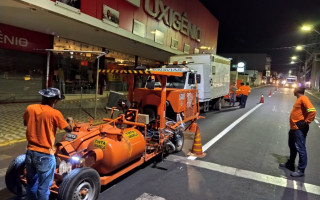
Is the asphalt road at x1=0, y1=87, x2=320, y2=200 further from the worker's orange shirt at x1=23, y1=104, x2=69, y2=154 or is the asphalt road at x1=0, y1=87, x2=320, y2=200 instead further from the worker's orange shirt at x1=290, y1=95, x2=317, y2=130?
the worker's orange shirt at x1=23, y1=104, x2=69, y2=154

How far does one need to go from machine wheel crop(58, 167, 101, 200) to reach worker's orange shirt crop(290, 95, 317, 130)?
4.76m

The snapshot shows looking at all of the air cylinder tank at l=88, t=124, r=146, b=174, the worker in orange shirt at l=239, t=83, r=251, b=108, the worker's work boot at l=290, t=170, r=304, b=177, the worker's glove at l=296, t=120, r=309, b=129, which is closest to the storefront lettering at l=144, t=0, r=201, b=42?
the worker in orange shirt at l=239, t=83, r=251, b=108

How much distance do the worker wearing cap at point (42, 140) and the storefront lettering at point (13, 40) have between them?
38.4 feet

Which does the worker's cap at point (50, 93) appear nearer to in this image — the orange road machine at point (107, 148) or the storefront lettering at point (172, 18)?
the orange road machine at point (107, 148)

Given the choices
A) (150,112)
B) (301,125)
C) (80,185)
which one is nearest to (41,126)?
(80,185)

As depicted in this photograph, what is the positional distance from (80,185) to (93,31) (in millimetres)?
12022

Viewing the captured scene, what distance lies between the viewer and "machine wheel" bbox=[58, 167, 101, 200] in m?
3.58

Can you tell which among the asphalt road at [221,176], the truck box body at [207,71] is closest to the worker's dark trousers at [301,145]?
the asphalt road at [221,176]

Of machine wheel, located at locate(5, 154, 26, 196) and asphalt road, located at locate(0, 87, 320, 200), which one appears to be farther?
asphalt road, located at locate(0, 87, 320, 200)

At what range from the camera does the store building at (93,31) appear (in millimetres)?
11242

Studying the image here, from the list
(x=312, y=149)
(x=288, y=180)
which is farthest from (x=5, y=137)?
(x=312, y=149)

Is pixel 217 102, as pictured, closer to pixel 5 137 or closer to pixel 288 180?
pixel 288 180

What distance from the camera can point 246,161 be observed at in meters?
6.70

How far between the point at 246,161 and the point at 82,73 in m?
15.5
